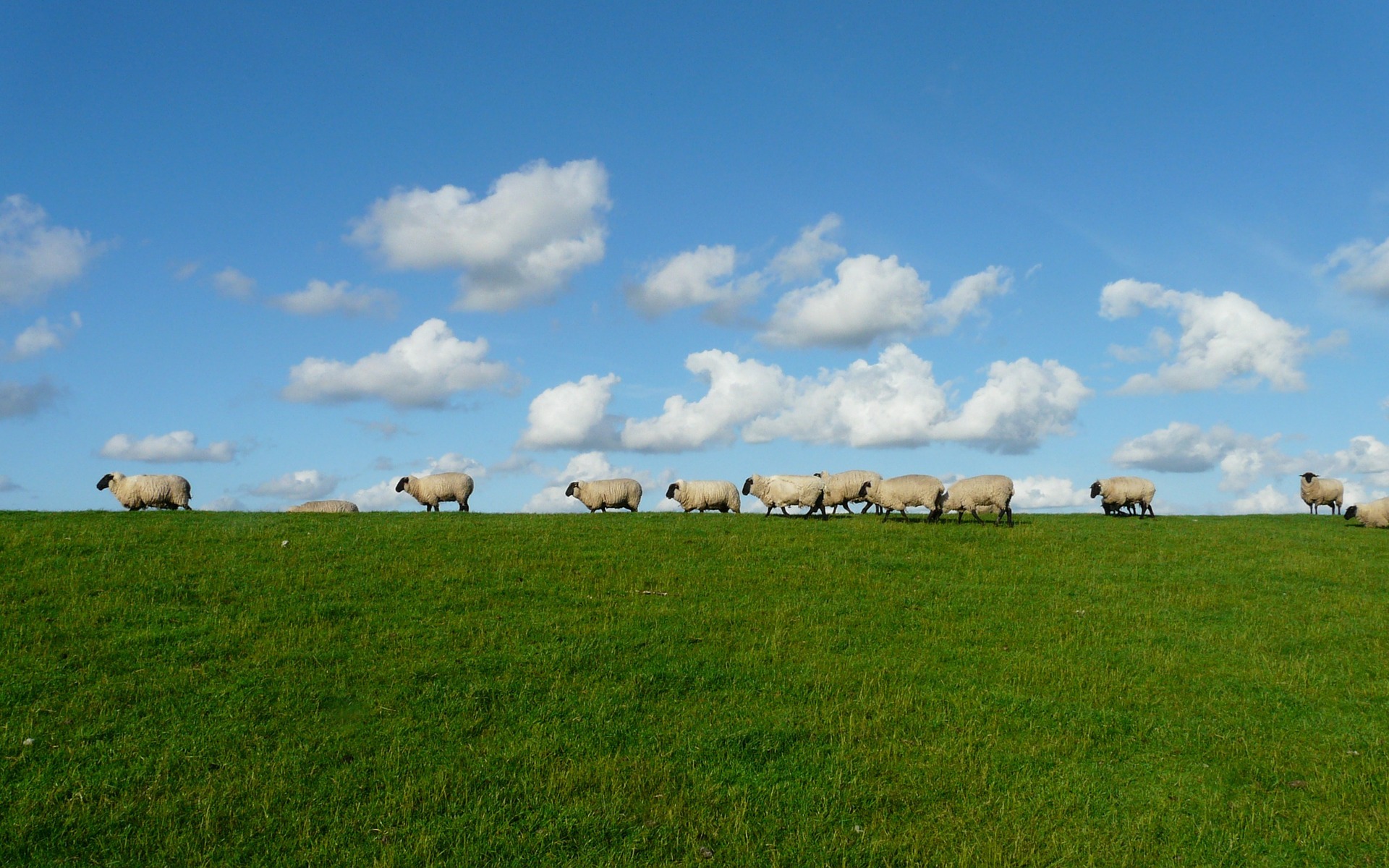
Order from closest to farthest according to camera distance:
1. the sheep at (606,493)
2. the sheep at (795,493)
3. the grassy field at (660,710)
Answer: the grassy field at (660,710) < the sheep at (795,493) < the sheep at (606,493)

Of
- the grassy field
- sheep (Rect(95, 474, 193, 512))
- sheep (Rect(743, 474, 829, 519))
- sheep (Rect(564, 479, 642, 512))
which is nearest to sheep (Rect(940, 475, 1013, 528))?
sheep (Rect(743, 474, 829, 519))

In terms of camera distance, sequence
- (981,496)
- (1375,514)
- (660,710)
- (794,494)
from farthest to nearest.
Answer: (1375,514) < (794,494) < (981,496) < (660,710)

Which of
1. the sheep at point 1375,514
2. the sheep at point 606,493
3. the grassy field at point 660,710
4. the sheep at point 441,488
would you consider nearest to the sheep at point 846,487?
the sheep at point 606,493

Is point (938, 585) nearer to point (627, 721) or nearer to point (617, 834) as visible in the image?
point (627, 721)

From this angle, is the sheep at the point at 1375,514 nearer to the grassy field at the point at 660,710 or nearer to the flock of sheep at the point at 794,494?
the flock of sheep at the point at 794,494

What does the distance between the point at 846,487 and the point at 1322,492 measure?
1234 inches

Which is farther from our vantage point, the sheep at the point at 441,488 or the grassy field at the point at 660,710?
the sheep at the point at 441,488

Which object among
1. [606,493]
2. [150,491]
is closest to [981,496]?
[606,493]

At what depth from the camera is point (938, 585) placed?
2230 cm

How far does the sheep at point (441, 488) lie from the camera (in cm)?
4194

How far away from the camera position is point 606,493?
133 ft

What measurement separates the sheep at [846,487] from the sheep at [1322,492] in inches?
1164

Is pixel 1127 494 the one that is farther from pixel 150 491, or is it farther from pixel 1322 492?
pixel 150 491

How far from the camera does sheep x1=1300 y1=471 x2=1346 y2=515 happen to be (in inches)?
1925
